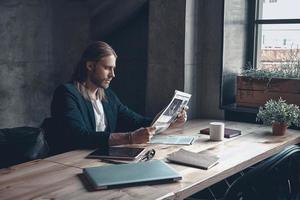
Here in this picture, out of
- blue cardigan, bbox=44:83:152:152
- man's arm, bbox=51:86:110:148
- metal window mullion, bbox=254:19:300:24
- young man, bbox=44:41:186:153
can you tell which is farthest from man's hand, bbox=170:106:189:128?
metal window mullion, bbox=254:19:300:24

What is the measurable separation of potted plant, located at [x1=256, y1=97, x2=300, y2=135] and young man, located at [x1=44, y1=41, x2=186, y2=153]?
562 mm

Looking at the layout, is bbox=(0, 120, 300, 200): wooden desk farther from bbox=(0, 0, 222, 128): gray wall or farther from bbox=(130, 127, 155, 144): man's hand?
bbox=(0, 0, 222, 128): gray wall

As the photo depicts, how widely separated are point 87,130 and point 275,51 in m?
1.81

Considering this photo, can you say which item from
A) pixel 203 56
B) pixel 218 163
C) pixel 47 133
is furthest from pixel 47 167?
pixel 203 56

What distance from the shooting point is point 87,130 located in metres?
2.74

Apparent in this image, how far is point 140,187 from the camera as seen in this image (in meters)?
1.94

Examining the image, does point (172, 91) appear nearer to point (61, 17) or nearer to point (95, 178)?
point (61, 17)

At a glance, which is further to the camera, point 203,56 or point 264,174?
point 203,56

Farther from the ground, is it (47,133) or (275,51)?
(275,51)

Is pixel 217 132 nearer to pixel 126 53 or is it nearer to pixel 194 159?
pixel 194 159

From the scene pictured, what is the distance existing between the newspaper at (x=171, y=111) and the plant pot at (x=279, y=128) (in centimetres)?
62

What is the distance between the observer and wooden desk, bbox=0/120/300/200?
1866 mm

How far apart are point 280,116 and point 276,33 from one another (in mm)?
951

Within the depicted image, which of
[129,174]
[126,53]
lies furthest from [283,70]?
[129,174]
